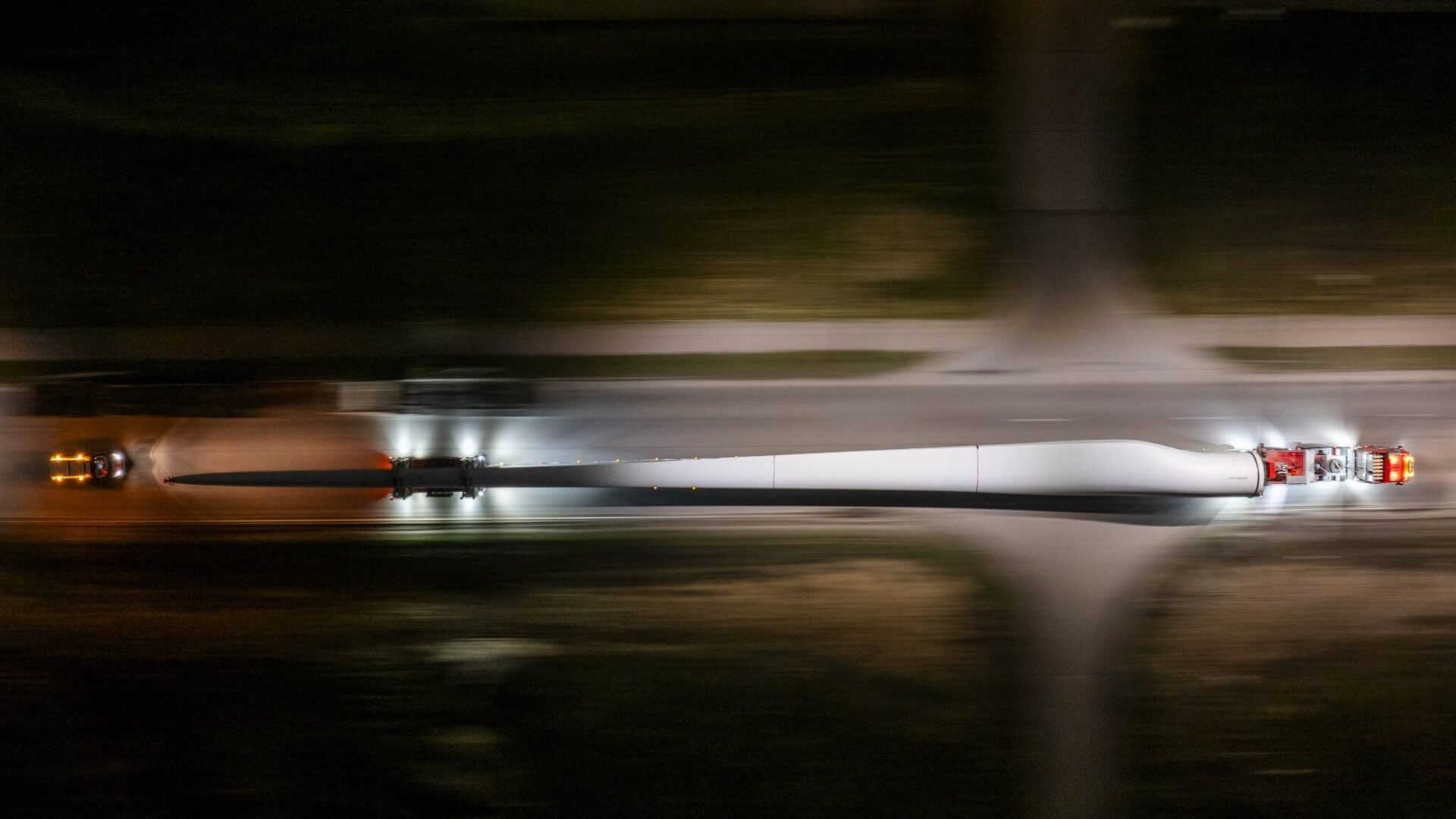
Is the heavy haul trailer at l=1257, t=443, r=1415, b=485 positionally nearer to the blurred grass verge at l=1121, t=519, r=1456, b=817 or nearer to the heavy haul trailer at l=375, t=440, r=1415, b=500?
the heavy haul trailer at l=375, t=440, r=1415, b=500

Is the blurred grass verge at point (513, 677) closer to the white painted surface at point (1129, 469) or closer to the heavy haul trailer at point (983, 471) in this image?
the heavy haul trailer at point (983, 471)

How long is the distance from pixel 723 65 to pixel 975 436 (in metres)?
1.64

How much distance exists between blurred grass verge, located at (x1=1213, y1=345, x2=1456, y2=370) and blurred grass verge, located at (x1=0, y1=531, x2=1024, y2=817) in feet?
4.34

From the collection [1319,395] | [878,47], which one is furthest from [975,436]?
[878,47]

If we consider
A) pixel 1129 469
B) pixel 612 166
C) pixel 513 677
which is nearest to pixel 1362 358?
pixel 1129 469

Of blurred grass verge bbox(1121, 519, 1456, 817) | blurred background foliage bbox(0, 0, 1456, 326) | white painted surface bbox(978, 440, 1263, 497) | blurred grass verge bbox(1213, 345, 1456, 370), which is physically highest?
blurred background foliage bbox(0, 0, 1456, 326)

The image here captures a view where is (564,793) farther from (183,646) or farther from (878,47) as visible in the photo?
(878,47)

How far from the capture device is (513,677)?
257 cm

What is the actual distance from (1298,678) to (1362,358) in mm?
1165

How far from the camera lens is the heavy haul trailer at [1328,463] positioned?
2443 millimetres

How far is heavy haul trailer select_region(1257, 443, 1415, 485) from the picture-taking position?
8.02 ft

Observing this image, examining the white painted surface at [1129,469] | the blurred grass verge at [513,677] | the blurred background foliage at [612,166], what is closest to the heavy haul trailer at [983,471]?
the white painted surface at [1129,469]

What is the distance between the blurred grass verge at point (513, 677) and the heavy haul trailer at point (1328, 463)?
106 cm

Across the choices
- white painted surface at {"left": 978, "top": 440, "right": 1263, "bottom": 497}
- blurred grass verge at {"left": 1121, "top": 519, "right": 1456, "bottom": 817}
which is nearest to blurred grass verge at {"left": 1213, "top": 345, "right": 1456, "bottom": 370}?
white painted surface at {"left": 978, "top": 440, "right": 1263, "bottom": 497}
